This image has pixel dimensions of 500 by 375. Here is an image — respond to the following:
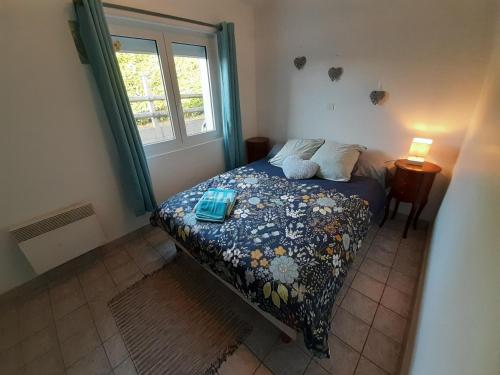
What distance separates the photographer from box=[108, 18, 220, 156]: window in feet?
6.70

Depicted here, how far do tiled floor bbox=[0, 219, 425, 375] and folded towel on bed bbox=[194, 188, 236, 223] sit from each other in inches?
28.5

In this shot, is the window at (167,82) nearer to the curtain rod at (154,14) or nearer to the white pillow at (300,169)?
the curtain rod at (154,14)

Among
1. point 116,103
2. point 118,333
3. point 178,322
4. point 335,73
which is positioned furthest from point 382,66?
point 118,333

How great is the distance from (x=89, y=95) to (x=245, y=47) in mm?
2046

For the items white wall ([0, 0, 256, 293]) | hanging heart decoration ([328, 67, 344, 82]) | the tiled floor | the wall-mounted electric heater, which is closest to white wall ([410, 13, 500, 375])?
the tiled floor

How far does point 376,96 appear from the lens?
2205 millimetres

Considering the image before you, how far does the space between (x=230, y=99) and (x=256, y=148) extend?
2.58 feet

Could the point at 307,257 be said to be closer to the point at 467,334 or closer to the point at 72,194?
the point at 467,334

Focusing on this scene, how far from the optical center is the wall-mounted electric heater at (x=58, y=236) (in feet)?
5.30

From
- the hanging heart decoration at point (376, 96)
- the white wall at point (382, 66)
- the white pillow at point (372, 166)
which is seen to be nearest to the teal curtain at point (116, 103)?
the white wall at point (382, 66)

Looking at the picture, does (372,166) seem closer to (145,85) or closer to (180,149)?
(180,149)

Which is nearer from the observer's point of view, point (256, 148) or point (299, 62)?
point (299, 62)

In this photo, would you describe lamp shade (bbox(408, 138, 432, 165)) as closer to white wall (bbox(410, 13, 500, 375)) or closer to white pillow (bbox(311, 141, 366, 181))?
white pillow (bbox(311, 141, 366, 181))

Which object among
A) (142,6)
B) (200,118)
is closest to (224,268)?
(200,118)
